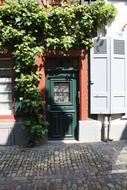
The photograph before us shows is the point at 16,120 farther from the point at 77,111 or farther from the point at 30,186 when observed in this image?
the point at 30,186

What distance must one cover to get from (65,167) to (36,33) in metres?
3.94

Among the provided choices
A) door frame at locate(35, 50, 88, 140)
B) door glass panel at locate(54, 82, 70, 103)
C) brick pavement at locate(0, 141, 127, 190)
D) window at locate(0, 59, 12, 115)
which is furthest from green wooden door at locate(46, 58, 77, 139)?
window at locate(0, 59, 12, 115)

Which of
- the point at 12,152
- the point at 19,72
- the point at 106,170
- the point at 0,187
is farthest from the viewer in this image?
the point at 19,72

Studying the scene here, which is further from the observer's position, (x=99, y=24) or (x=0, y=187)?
(x=99, y=24)

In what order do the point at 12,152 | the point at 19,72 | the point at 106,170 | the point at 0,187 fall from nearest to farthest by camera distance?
1. the point at 0,187
2. the point at 106,170
3. the point at 12,152
4. the point at 19,72

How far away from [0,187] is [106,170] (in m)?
2.19

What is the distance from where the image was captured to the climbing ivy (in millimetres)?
11000

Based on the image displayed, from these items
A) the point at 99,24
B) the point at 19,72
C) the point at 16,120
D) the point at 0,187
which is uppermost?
the point at 99,24

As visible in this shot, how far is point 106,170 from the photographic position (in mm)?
8633

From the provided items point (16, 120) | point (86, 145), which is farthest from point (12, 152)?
point (86, 145)

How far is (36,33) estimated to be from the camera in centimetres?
1127

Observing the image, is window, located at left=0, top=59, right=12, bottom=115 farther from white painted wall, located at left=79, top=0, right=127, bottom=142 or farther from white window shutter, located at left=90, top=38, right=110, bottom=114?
white window shutter, located at left=90, top=38, right=110, bottom=114

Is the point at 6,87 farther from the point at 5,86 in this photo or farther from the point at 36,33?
the point at 36,33

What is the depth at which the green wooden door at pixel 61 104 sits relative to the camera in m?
11.7
